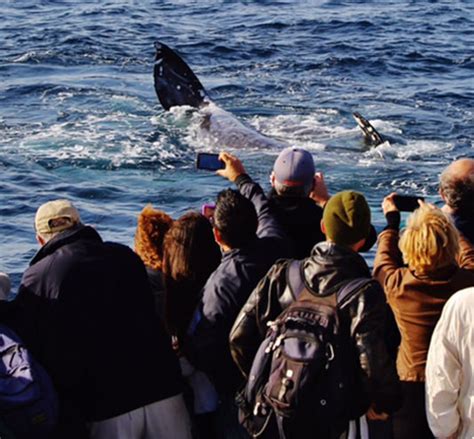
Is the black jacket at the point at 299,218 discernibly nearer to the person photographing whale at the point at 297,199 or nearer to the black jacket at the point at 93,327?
the person photographing whale at the point at 297,199

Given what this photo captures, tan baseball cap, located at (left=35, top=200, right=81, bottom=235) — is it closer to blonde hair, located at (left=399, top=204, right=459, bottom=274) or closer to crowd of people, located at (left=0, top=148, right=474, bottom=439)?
crowd of people, located at (left=0, top=148, right=474, bottom=439)

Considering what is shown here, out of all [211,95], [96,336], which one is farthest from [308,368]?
[211,95]

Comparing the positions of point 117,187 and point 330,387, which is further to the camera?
point 117,187

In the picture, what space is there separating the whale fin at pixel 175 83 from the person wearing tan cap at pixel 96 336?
14388 millimetres

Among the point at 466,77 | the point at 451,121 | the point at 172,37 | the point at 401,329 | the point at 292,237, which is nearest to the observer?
the point at 401,329

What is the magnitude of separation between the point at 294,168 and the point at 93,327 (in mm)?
1882

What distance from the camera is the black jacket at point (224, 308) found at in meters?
6.90

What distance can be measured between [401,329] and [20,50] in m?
21.7

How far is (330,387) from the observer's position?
20.4 feet

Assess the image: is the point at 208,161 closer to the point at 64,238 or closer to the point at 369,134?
the point at 64,238

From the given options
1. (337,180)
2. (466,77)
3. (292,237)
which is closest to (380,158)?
(337,180)

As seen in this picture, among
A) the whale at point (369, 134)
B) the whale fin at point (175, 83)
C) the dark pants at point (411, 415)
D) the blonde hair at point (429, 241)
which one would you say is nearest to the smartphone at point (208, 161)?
the blonde hair at point (429, 241)

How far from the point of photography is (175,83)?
21.3 metres

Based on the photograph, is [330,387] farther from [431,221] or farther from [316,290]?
[431,221]
